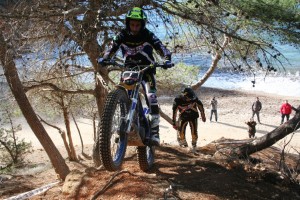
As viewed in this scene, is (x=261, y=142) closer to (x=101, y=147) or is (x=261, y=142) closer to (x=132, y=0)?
(x=132, y=0)

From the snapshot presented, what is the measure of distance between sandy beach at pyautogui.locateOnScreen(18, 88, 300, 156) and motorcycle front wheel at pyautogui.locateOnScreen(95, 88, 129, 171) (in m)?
15.0

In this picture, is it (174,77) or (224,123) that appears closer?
(174,77)

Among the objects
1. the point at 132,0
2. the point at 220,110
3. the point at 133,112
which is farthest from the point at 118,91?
the point at 220,110

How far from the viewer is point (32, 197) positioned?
536cm

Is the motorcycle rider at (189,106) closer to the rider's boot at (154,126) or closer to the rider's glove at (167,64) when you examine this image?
the rider's boot at (154,126)

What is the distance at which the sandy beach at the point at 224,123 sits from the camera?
2207 centimetres

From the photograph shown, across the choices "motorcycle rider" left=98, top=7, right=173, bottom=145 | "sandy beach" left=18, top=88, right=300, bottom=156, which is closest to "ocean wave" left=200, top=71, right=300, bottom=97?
"sandy beach" left=18, top=88, right=300, bottom=156

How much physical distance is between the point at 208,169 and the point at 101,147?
2336 mm

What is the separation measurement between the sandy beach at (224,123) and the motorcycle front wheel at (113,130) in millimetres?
14991

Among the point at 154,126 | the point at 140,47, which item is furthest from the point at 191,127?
the point at 140,47

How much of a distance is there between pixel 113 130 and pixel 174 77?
355 inches

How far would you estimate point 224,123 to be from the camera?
2453 cm

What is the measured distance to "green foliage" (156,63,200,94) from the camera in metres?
12.1

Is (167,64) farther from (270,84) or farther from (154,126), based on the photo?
(270,84)
